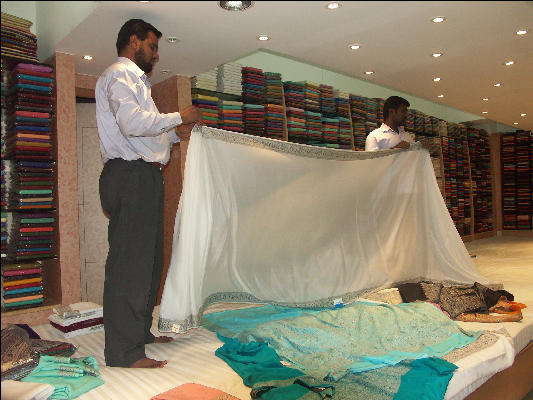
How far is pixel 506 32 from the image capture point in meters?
3.09

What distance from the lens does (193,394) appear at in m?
1.62

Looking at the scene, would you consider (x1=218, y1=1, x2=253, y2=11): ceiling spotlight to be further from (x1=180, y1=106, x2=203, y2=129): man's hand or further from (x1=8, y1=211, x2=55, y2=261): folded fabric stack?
(x1=8, y1=211, x2=55, y2=261): folded fabric stack

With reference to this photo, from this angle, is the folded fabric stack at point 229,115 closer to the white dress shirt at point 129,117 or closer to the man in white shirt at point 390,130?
the man in white shirt at point 390,130

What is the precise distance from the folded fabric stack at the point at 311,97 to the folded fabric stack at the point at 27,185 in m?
2.91

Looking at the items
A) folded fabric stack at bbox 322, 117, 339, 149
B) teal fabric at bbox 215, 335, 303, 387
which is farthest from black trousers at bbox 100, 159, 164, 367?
folded fabric stack at bbox 322, 117, 339, 149

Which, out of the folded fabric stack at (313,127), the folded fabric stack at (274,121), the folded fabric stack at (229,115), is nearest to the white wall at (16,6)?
the folded fabric stack at (229,115)

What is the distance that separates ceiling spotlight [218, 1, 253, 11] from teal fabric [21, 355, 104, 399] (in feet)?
6.18

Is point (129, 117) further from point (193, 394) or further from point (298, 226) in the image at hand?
point (298, 226)

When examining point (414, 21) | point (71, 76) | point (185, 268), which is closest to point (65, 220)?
point (71, 76)

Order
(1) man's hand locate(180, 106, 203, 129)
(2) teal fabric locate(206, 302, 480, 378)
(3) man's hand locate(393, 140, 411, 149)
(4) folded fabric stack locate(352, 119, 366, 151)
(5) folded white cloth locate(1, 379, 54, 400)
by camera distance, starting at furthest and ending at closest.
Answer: (4) folded fabric stack locate(352, 119, 366, 151)
(3) man's hand locate(393, 140, 411, 149)
(1) man's hand locate(180, 106, 203, 129)
(2) teal fabric locate(206, 302, 480, 378)
(5) folded white cloth locate(1, 379, 54, 400)

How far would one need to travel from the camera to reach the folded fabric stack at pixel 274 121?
4.60 meters

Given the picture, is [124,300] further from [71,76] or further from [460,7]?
[460,7]

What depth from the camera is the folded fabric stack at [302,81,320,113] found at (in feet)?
16.4

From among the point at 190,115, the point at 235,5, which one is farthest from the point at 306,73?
the point at 190,115
